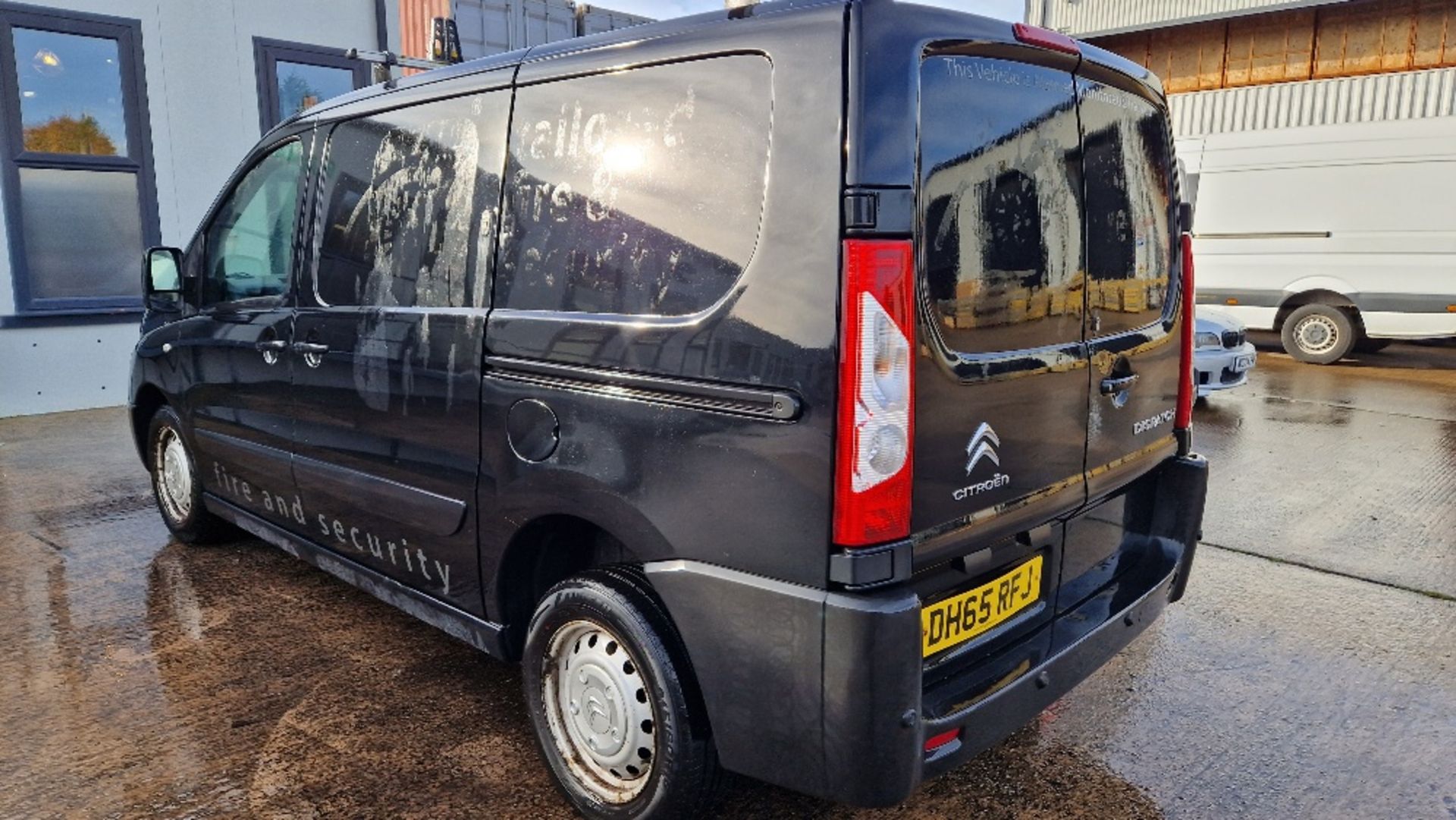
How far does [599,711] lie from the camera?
2385 mm

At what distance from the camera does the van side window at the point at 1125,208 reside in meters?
2.49

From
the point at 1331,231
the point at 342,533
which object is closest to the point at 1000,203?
the point at 342,533

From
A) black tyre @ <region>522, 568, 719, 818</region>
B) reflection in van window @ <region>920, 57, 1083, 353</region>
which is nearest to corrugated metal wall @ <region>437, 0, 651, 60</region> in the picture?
reflection in van window @ <region>920, 57, 1083, 353</region>

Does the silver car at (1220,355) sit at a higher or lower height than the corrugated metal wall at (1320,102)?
lower

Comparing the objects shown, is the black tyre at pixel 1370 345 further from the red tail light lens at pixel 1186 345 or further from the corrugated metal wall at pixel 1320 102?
the red tail light lens at pixel 1186 345

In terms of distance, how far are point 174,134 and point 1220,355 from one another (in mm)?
8919

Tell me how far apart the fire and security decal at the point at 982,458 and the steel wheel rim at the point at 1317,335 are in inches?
434

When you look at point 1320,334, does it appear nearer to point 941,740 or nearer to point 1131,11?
point 1131,11

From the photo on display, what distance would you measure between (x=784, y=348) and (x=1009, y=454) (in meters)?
0.63

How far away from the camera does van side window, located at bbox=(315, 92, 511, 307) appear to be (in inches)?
105

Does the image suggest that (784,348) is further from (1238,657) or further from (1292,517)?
(1292,517)

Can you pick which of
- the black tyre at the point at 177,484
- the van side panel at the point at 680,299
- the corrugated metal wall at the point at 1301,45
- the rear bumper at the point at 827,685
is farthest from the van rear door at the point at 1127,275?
the corrugated metal wall at the point at 1301,45

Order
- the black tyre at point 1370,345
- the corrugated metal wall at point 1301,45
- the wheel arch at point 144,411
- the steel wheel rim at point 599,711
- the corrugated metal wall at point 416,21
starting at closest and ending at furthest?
1. the steel wheel rim at point 599,711
2. the wheel arch at point 144,411
3. the corrugated metal wall at point 416,21
4. the black tyre at point 1370,345
5. the corrugated metal wall at point 1301,45

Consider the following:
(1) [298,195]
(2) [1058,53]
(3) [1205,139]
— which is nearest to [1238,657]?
(2) [1058,53]
